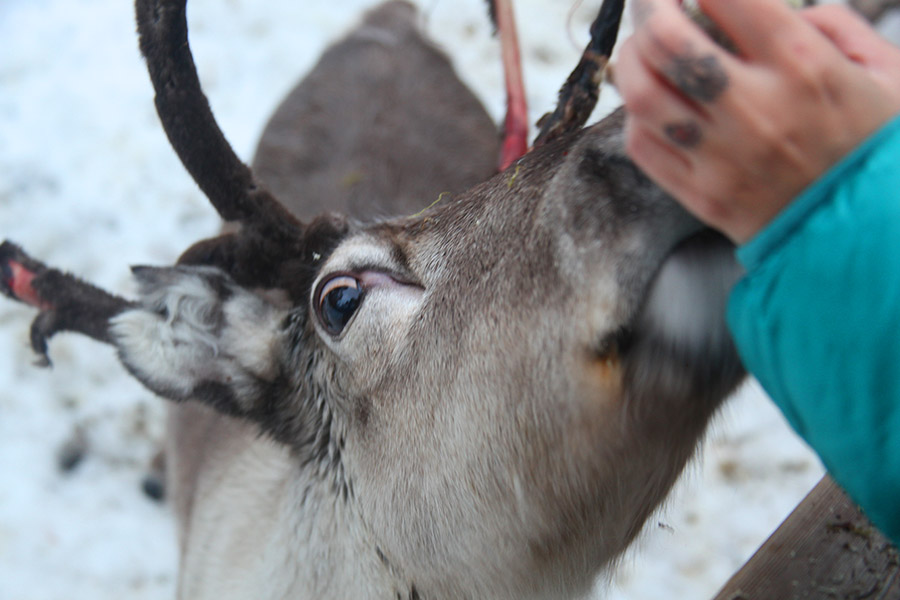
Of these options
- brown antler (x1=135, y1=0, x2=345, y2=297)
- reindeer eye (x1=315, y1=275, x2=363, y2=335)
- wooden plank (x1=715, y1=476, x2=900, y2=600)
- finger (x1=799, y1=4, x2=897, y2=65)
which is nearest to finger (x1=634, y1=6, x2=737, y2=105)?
finger (x1=799, y1=4, x2=897, y2=65)

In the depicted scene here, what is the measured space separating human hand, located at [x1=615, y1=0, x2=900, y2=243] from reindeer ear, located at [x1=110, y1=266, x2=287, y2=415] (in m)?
1.52

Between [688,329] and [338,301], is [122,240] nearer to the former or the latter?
[338,301]

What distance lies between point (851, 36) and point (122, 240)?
5.04m

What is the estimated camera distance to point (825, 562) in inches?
84.4

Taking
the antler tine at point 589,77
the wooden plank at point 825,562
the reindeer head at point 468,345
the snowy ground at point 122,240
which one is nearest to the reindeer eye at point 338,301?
the reindeer head at point 468,345

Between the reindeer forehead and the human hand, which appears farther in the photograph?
the reindeer forehead

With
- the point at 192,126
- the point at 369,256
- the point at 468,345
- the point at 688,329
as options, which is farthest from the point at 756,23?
the point at 192,126

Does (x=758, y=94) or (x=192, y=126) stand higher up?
(x=192, y=126)

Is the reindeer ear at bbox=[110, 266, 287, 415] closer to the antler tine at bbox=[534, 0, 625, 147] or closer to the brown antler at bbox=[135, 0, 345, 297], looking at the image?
the brown antler at bbox=[135, 0, 345, 297]

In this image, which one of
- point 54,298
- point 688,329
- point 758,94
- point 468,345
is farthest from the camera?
point 54,298

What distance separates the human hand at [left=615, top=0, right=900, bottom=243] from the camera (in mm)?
868

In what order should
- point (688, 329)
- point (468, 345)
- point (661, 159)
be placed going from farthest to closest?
1. point (468, 345)
2. point (688, 329)
3. point (661, 159)

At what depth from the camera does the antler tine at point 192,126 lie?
6.22 ft

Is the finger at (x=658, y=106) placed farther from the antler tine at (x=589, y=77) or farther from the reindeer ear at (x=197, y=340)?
the reindeer ear at (x=197, y=340)
